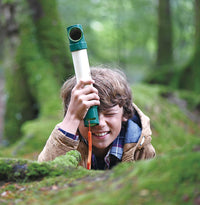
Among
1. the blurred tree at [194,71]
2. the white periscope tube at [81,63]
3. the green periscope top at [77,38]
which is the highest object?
the green periscope top at [77,38]

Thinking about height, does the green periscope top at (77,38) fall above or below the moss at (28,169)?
above

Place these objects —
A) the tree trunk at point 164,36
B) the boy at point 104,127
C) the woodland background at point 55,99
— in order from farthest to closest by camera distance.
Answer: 1. the tree trunk at point 164,36
2. the boy at point 104,127
3. the woodland background at point 55,99

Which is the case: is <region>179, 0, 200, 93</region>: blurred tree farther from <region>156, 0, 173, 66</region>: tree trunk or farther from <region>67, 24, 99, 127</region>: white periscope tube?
<region>67, 24, 99, 127</region>: white periscope tube

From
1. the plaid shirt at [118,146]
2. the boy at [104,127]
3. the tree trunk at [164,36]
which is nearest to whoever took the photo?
the boy at [104,127]

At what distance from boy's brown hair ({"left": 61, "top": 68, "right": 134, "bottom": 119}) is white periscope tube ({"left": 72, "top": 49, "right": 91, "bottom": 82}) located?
544 millimetres

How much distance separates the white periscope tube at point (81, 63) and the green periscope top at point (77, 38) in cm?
4

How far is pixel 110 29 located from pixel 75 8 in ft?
30.3

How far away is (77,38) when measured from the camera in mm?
2469

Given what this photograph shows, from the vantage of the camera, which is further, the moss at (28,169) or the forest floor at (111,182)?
the moss at (28,169)

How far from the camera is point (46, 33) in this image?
7535 millimetres

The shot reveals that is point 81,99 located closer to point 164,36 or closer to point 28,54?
point 28,54

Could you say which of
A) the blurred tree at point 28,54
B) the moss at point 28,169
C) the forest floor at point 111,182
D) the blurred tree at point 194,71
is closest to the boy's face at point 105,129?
the forest floor at point 111,182

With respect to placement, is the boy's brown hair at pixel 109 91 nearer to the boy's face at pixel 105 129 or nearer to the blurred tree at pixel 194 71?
the boy's face at pixel 105 129

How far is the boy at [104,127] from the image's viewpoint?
8.81 ft
